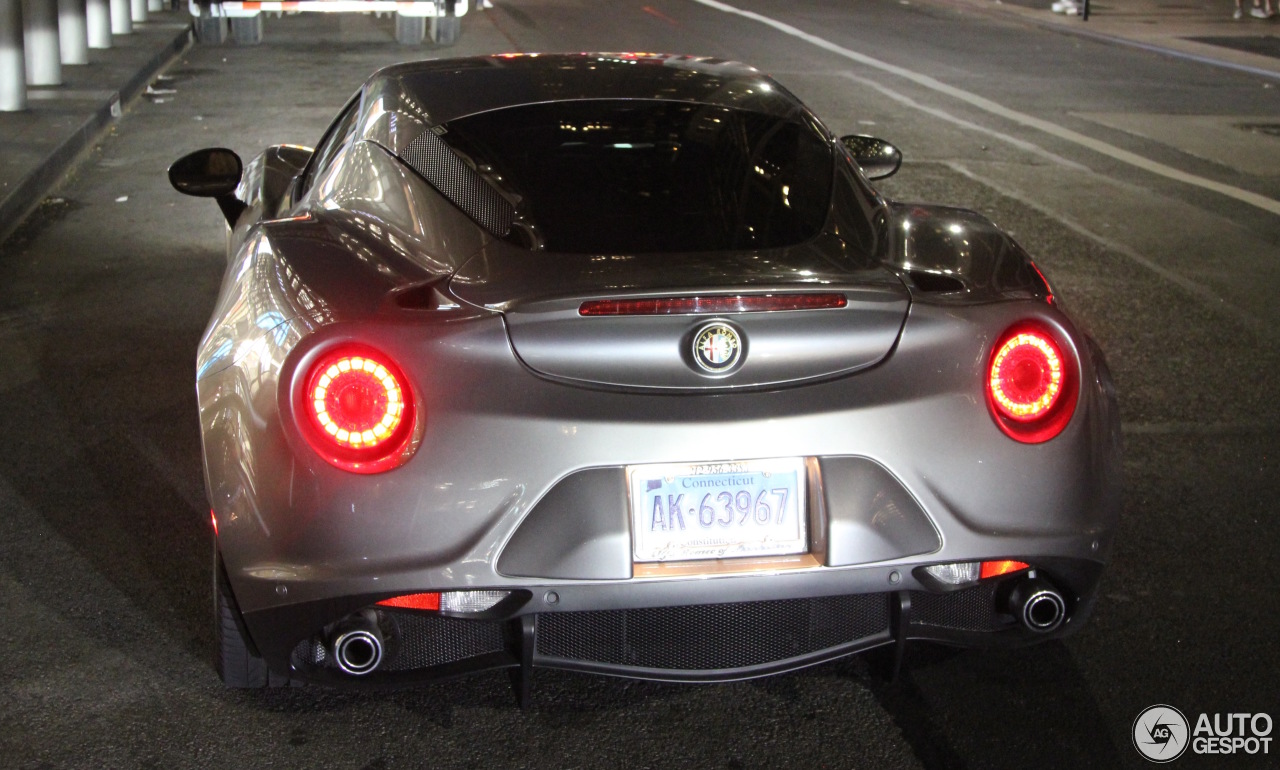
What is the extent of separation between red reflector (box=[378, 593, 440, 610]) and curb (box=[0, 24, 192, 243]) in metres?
6.00

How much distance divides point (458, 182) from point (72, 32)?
40.9 ft

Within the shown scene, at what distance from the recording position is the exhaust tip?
116 inches

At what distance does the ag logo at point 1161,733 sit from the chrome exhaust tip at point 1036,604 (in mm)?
Answer: 387

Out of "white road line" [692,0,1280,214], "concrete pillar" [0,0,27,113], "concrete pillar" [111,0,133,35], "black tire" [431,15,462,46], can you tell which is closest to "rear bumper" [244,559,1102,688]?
"white road line" [692,0,1280,214]

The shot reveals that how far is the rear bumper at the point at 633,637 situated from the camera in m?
2.97

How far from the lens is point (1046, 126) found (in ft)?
42.1

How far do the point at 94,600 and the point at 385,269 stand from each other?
4.74 ft

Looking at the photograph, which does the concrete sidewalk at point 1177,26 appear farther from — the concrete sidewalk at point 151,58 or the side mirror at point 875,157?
the side mirror at point 875,157

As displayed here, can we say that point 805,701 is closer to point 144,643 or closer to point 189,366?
Result: point 144,643

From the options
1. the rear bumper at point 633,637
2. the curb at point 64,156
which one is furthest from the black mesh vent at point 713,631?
the curb at point 64,156

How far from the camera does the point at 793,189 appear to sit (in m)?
3.67

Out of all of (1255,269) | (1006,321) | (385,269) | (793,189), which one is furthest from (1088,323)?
(385,269)

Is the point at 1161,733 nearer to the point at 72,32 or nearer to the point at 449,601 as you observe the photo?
the point at 449,601

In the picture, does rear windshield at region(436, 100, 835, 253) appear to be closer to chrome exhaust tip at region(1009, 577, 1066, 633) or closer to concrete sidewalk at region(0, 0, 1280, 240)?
chrome exhaust tip at region(1009, 577, 1066, 633)
